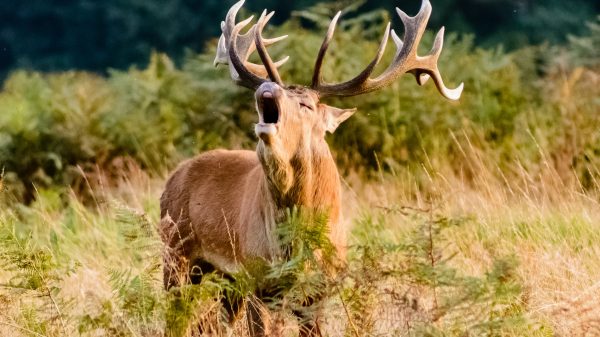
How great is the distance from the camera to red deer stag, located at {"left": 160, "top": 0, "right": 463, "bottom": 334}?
6.06 m

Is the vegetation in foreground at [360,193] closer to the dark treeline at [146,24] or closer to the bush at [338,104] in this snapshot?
the bush at [338,104]

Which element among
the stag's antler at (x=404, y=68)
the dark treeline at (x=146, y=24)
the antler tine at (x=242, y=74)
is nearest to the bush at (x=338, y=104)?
the stag's antler at (x=404, y=68)

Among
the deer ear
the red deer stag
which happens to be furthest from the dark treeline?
the deer ear

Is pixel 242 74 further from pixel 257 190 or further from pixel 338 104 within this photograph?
pixel 338 104

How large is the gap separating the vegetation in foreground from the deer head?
0.55m

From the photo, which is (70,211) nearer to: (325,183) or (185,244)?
(185,244)

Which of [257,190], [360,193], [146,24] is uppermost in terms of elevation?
[257,190]

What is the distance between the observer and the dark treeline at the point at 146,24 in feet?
90.1

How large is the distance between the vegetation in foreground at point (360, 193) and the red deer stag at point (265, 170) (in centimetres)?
34

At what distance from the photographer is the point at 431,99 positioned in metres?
13.2

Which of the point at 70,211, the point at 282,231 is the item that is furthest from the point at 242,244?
the point at 70,211

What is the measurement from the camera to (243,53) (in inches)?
290

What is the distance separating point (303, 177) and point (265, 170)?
211 millimetres

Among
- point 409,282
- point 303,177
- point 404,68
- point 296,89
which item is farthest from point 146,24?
point 409,282
